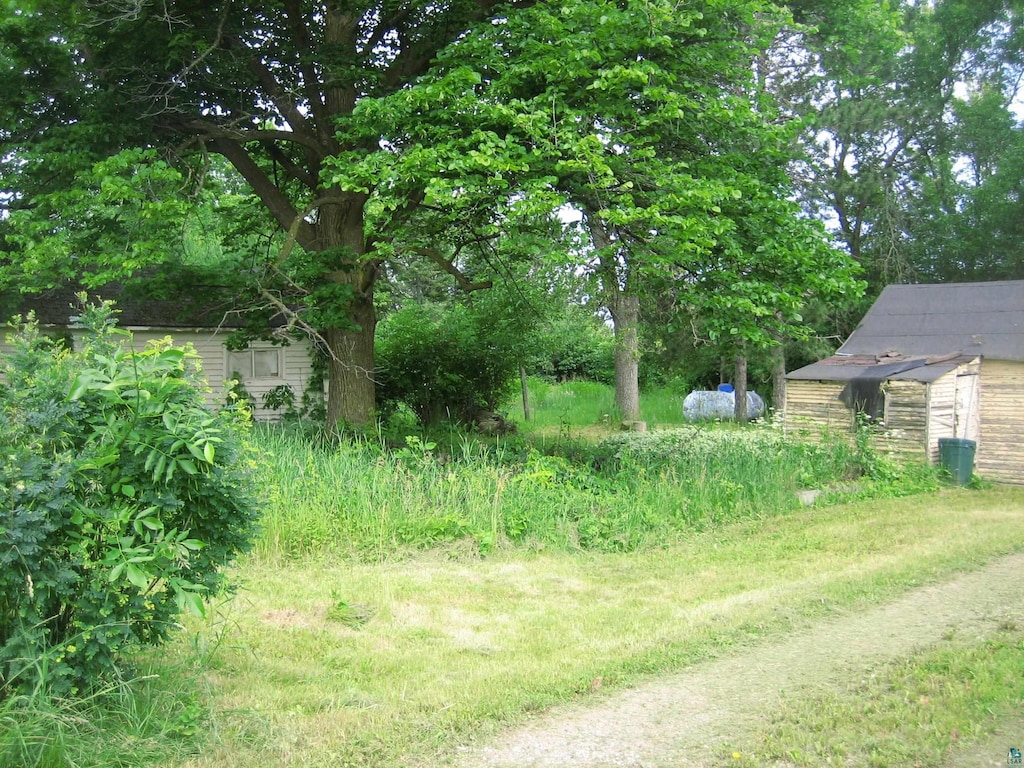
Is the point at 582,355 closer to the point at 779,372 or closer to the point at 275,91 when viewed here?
the point at 779,372

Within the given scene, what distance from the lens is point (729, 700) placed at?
4.77 meters

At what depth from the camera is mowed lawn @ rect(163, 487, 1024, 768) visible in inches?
171

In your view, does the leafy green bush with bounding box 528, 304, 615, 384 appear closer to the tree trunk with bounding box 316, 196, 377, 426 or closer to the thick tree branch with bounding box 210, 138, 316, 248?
the tree trunk with bounding box 316, 196, 377, 426

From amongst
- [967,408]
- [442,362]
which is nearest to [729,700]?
[967,408]

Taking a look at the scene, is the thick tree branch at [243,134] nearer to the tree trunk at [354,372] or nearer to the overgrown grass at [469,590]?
the tree trunk at [354,372]

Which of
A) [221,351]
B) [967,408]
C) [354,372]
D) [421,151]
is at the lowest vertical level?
[967,408]

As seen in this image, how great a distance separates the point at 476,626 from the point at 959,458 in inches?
423

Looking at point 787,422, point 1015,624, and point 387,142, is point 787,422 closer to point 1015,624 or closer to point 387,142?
point 387,142

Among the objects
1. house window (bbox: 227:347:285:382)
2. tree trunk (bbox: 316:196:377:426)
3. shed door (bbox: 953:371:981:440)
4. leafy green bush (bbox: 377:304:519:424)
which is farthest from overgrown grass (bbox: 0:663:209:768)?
house window (bbox: 227:347:285:382)

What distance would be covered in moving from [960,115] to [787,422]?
21.7m

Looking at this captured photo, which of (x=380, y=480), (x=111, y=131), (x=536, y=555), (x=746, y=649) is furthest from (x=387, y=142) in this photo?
(x=746, y=649)

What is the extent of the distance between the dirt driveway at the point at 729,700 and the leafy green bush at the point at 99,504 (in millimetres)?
1623

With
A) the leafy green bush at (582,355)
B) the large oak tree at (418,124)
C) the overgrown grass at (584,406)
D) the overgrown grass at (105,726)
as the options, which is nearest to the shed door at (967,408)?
the large oak tree at (418,124)

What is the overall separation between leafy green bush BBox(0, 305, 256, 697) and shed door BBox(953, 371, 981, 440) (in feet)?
44.8
